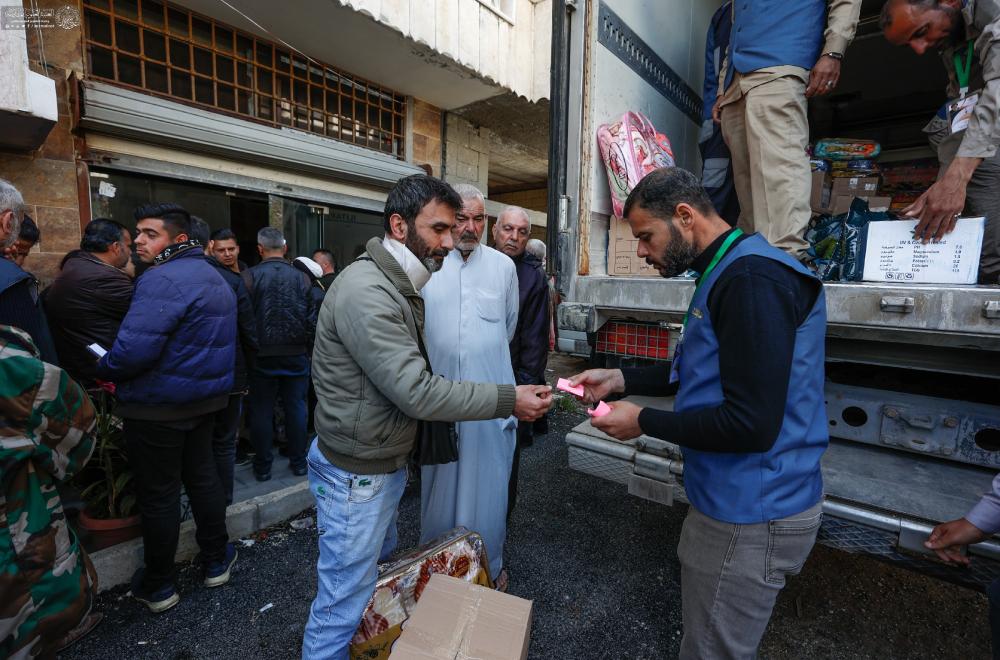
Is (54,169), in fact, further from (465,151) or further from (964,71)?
(964,71)

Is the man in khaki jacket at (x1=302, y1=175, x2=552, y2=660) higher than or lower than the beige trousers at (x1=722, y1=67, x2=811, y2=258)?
lower

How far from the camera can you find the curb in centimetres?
238

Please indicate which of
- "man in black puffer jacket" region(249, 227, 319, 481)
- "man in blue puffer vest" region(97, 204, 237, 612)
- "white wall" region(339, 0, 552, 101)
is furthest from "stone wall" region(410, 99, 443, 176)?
"man in blue puffer vest" region(97, 204, 237, 612)

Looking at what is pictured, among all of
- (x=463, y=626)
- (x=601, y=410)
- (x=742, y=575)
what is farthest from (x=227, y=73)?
(x=742, y=575)

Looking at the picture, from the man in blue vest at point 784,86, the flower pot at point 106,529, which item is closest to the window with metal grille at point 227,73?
the flower pot at point 106,529

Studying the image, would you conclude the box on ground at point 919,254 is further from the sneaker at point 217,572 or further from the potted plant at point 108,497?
the potted plant at point 108,497

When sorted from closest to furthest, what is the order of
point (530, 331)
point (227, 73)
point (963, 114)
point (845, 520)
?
point (845, 520), point (963, 114), point (530, 331), point (227, 73)

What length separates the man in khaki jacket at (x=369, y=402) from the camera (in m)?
1.48

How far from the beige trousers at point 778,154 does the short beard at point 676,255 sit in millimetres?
1089

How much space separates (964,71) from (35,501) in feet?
12.5

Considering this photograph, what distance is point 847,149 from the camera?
3.05 metres

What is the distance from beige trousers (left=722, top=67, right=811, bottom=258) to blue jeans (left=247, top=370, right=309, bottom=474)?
3263 millimetres

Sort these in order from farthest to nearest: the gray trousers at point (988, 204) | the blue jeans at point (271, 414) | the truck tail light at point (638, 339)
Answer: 1. the blue jeans at point (271, 414)
2. the truck tail light at point (638, 339)
3. the gray trousers at point (988, 204)

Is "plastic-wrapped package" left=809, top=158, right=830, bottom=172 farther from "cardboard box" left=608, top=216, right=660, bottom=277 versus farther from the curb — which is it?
the curb
